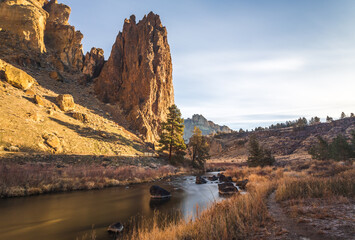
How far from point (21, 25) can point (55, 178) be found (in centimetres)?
5250

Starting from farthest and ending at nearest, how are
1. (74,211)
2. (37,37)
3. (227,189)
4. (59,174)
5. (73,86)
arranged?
(73,86), (37,37), (59,174), (227,189), (74,211)

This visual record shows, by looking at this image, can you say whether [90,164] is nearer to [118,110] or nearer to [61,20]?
[118,110]

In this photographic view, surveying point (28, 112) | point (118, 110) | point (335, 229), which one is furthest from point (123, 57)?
point (335, 229)

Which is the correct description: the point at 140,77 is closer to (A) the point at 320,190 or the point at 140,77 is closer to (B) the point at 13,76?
(B) the point at 13,76

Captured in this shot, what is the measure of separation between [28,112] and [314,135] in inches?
3529

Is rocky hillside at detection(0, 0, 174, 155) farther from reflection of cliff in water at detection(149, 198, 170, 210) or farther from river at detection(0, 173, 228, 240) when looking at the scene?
reflection of cliff in water at detection(149, 198, 170, 210)

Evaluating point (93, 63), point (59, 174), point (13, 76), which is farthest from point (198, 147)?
point (93, 63)

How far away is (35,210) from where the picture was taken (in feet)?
37.0

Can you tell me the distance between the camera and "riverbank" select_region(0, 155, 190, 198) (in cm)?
1412

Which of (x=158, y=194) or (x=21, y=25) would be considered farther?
(x=21, y=25)

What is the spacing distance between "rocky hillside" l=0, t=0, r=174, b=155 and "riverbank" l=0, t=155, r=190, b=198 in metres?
2.31

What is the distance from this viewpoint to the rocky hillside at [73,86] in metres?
24.0

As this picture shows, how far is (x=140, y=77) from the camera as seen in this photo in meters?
56.8

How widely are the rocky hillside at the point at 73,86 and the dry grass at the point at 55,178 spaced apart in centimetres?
456
